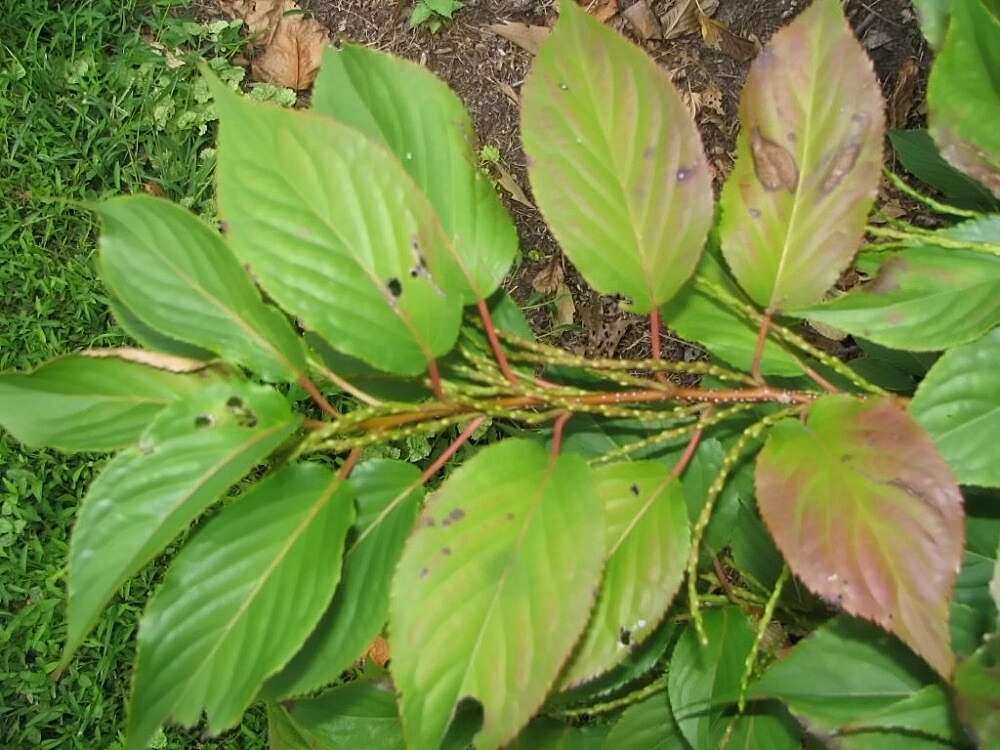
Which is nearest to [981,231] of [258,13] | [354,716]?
[354,716]

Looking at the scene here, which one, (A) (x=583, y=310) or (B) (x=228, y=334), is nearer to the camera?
(B) (x=228, y=334)

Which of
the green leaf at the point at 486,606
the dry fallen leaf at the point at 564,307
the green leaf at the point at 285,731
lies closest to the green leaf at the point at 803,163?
the green leaf at the point at 486,606

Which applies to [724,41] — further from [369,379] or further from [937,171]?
[369,379]

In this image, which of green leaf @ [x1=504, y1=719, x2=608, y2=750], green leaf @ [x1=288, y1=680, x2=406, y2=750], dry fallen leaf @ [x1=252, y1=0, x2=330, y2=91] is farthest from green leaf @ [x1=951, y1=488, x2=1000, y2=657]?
dry fallen leaf @ [x1=252, y1=0, x2=330, y2=91]

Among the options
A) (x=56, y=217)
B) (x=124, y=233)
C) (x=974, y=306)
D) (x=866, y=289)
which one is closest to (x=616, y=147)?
(x=866, y=289)

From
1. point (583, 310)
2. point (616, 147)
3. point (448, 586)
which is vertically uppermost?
point (616, 147)

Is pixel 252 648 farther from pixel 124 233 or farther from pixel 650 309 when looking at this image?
pixel 650 309

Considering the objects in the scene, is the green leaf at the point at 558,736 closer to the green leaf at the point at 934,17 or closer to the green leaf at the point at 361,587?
the green leaf at the point at 361,587
